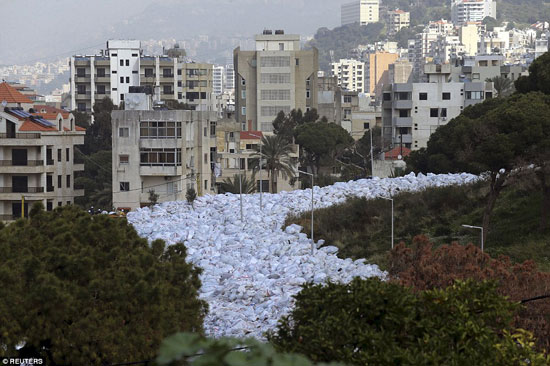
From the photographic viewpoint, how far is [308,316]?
14.9m

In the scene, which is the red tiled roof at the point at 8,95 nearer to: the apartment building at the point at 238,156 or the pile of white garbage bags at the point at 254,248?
the pile of white garbage bags at the point at 254,248

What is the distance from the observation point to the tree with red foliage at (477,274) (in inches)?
789

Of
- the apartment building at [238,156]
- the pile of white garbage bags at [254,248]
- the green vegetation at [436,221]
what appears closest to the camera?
the pile of white garbage bags at [254,248]

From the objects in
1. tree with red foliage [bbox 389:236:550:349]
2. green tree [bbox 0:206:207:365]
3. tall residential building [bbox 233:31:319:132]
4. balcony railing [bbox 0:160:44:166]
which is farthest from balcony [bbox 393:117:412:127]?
green tree [bbox 0:206:207:365]

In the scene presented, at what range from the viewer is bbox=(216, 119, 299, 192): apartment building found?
75.0 meters

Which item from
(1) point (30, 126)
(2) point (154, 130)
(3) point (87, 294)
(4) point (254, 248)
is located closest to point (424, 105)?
(2) point (154, 130)

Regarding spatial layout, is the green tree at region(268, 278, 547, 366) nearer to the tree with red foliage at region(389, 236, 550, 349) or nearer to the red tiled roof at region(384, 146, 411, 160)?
the tree with red foliage at region(389, 236, 550, 349)

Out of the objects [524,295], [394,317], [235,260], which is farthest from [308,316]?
[235,260]

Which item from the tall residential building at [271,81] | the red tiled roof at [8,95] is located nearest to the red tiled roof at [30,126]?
the red tiled roof at [8,95]

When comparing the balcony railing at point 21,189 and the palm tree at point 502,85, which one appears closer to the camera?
the balcony railing at point 21,189

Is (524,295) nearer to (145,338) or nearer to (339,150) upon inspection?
(145,338)

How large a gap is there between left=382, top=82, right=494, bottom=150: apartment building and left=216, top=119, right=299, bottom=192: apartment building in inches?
431

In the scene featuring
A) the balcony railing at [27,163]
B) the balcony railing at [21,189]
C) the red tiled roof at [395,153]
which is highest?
the red tiled roof at [395,153]

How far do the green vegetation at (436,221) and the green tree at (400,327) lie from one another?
18921 millimetres
